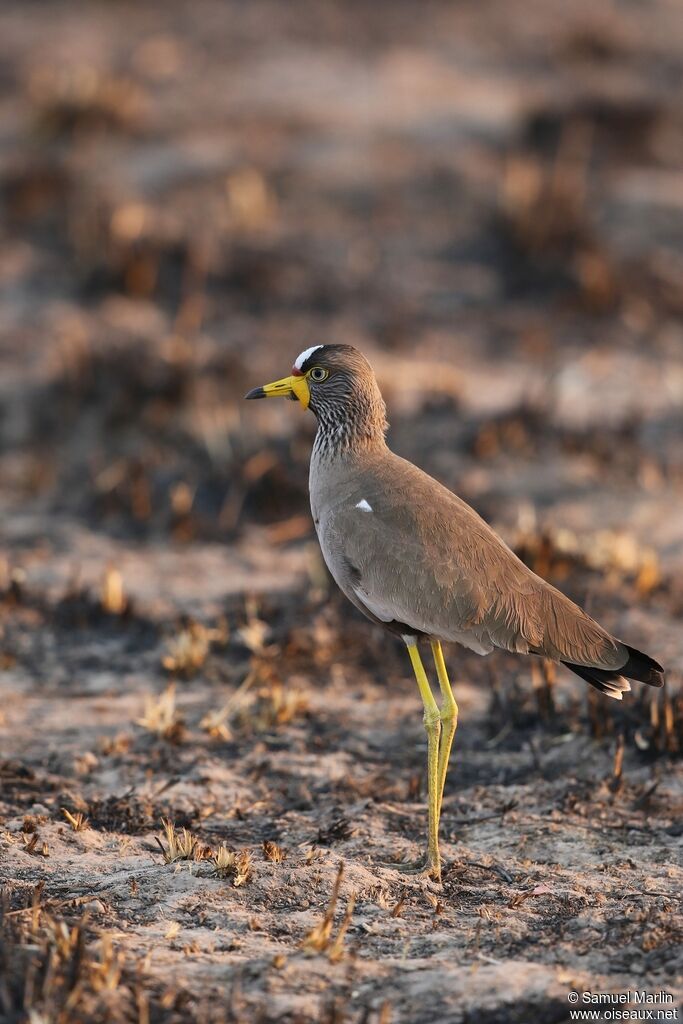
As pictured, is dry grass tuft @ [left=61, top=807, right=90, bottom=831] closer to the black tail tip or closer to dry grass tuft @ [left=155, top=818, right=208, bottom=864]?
dry grass tuft @ [left=155, top=818, right=208, bottom=864]

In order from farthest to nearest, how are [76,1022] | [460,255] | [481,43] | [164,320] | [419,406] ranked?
[481,43], [460,255], [164,320], [419,406], [76,1022]

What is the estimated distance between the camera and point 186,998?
11.7ft

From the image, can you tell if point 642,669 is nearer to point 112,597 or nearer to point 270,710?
point 270,710

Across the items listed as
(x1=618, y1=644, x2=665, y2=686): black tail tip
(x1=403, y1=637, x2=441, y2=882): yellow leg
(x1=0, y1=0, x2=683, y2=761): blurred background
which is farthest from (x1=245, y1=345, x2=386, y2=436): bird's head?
(x1=0, y1=0, x2=683, y2=761): blurred background

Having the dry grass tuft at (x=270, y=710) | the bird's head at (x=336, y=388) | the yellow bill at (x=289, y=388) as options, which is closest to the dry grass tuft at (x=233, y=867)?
the dry grass tuft at (x=270, y=710)

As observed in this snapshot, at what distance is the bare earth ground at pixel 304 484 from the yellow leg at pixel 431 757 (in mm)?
105

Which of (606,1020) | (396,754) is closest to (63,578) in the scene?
(396,754)

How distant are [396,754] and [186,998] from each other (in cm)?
219

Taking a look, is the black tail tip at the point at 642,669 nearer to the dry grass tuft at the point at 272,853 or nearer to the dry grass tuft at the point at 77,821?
the dry grass tuft at the point at 272,853

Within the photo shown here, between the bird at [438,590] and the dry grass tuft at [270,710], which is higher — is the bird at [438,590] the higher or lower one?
the higher one

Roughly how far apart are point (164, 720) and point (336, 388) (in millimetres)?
1622

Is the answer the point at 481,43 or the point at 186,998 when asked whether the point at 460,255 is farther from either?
the point at 186,998

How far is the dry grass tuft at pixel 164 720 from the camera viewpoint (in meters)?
5.50

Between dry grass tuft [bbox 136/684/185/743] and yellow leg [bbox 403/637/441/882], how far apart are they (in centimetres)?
133
